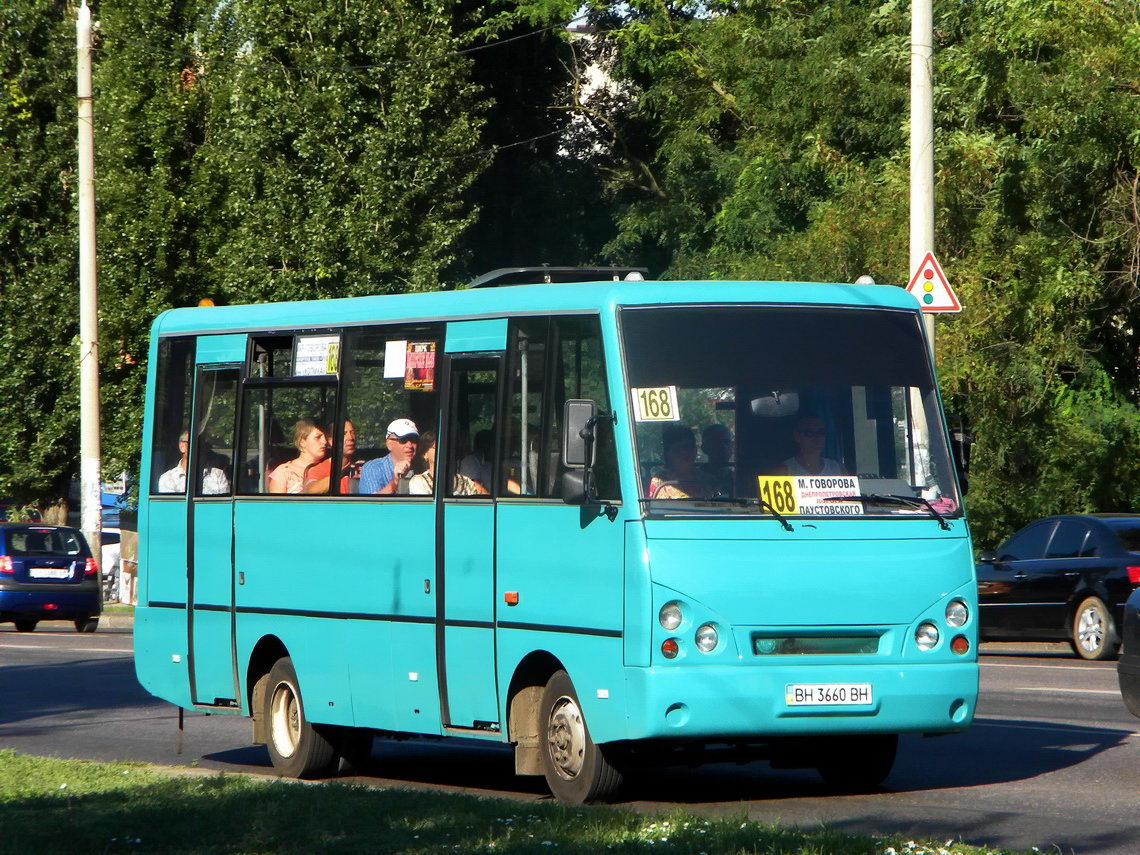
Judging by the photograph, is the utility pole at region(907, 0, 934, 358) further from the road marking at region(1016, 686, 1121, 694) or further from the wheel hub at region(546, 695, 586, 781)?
the wheel hub at region(546, 695, 586, 781)

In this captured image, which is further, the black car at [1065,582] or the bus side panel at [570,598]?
the black car at [1065,582]

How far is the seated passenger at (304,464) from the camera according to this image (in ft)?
39.3

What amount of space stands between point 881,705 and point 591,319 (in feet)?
7.79

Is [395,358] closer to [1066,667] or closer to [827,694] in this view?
[827,694]

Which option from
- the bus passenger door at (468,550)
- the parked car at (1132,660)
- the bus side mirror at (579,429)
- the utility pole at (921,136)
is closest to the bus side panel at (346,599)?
the bus passenger door at (468,550)

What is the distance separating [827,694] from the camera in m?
9.69

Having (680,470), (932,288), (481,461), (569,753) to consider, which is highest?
(932,288)

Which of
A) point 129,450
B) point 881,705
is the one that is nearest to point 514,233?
point 129,450

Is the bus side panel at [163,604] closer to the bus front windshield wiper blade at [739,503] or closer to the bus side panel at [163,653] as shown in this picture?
the bus side panel at [163,653]

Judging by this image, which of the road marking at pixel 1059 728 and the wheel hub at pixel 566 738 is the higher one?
the wheel hub at pixel 566 738

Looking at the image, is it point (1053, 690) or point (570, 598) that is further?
point (1053, 690)

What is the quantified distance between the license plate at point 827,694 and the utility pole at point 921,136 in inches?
396

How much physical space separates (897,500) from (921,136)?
9.97m

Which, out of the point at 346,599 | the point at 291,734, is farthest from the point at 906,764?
the point at 291,734
